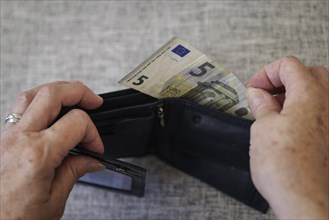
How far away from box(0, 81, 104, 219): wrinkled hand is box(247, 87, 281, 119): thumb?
0.24 m

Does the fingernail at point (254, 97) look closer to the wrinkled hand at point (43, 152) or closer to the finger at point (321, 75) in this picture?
the finger at point (321, 75)

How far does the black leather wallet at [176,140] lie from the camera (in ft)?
2.11

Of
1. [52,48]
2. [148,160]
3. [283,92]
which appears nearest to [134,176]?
[148,160]

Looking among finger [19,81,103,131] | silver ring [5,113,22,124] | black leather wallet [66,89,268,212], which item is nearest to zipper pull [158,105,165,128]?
black leather wallet [66,89,268,212]

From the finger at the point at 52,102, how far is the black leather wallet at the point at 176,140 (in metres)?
0.03

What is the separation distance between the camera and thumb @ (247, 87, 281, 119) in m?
0.56

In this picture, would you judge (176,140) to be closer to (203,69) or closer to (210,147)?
(210,147)

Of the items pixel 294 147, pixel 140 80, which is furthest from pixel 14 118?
pixel 294 147

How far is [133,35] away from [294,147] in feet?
1.63

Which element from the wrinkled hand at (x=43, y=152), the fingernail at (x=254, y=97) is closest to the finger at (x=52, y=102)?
the wrinkled hand at (x=43, y=152)

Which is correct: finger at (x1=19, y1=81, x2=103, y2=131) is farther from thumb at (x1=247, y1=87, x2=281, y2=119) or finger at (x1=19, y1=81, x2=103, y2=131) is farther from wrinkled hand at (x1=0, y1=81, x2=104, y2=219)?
thumb at (x1=247, y1=87, x2=281, y2=119)

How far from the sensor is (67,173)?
0.57m

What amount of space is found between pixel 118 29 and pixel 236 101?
0.37 metres

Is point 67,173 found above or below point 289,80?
below
